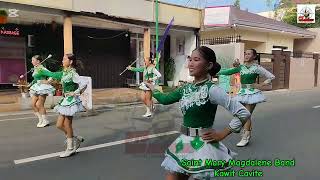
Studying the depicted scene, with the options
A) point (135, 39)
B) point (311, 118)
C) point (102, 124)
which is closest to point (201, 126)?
point (102, 124)

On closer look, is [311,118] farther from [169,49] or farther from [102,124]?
[169,49]

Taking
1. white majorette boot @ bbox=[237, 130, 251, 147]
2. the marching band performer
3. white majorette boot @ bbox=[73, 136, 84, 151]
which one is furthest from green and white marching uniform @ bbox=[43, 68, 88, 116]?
white majorette boot @ bbox=[237, 130, 251, 147]

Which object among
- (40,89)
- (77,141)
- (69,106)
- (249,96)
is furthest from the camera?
(40,89)

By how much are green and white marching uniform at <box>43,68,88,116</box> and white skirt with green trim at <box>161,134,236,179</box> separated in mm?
3790

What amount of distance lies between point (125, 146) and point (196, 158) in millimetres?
4705

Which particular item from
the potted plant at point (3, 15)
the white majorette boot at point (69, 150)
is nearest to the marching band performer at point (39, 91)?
the white majorette boot at point (69, 150)

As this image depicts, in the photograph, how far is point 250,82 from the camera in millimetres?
8164

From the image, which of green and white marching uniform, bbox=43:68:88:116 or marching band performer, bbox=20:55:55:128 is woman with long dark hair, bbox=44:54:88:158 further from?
marching band performer, bbox=20:55:55:128

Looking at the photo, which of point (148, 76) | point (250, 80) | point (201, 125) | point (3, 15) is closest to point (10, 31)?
point (3, 15)

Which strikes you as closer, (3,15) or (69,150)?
(69,150)

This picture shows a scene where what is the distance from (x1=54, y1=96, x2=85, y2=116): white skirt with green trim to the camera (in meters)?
7.15

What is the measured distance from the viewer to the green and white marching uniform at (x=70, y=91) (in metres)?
7.18

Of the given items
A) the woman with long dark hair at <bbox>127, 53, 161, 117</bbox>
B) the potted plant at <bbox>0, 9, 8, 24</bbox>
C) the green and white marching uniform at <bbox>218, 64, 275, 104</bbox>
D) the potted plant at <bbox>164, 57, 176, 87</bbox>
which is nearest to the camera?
the green and white marching uniform at <bbox>218, 64, 275, 104</bbox>

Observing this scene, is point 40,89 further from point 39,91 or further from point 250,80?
point 250,80
